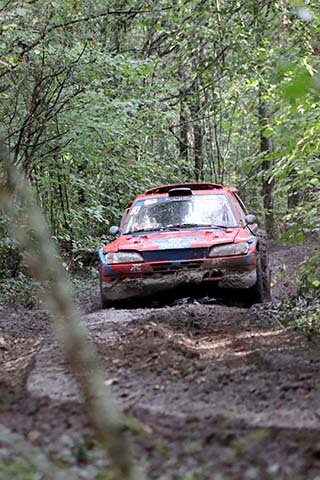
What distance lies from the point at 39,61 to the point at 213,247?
17.4ft

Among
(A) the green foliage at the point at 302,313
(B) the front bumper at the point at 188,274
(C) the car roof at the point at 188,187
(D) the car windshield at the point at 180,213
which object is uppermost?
(C) the car roof at the point at 188,187

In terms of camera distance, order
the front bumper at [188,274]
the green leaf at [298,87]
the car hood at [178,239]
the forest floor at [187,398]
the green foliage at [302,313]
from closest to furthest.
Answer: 1. the forest floor at [187,398]
2. the green leaf at [298,87]
3. the green foliage at [302,313]
4. the front bumper at [188,274]
5. the car hood at [178,239]

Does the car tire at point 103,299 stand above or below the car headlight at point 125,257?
below

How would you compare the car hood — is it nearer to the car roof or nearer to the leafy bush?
the leafy bush

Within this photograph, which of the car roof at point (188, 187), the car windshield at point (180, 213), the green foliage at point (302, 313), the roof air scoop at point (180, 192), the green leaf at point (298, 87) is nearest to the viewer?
the green leaf at point (298, 87)

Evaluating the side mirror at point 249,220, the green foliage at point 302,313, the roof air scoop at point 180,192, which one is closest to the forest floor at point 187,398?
the green foliage at point 302,313

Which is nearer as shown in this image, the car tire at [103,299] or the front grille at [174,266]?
the front grille at [174,266]

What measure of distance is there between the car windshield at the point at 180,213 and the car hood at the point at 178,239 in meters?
0.32

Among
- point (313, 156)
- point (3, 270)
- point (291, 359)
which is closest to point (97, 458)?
point (291, 359)

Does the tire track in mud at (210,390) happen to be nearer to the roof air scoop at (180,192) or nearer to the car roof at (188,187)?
the roof air scoop at (180,192)

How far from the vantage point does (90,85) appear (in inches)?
503

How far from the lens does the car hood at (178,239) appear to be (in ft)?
28.2

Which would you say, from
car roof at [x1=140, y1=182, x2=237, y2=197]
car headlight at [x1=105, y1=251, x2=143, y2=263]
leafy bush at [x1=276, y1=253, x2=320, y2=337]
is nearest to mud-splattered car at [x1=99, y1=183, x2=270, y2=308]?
car headlight at [x1=105, y1=251, x2=143, y2=263]

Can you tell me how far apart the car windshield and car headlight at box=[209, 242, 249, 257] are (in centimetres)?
75
